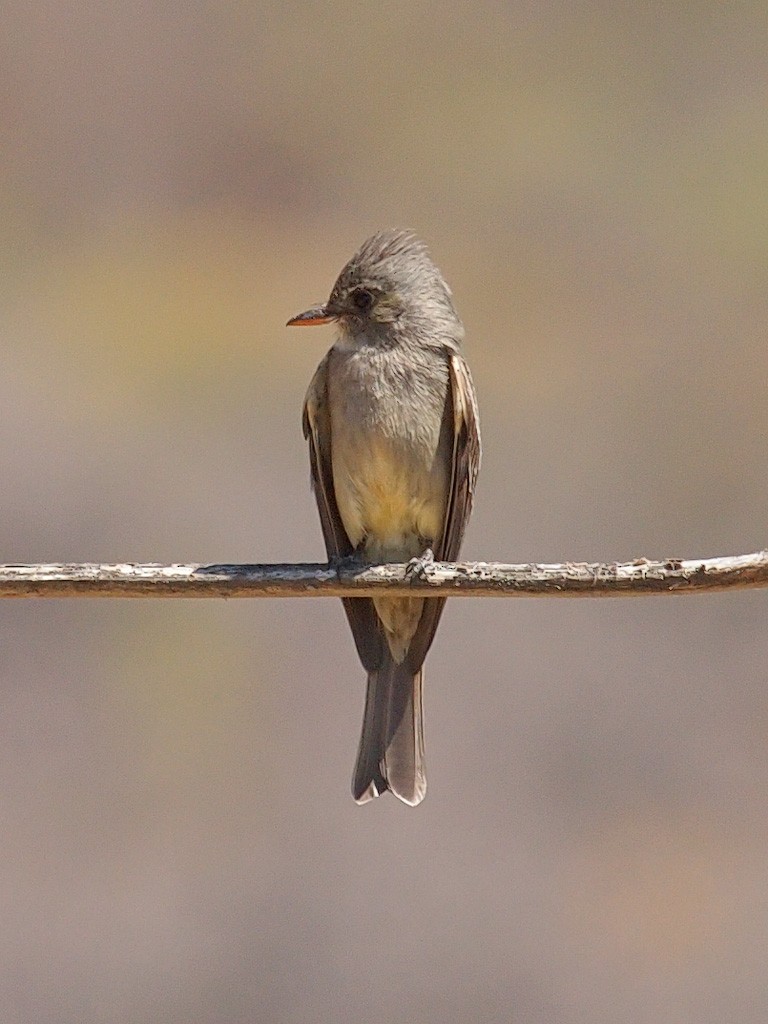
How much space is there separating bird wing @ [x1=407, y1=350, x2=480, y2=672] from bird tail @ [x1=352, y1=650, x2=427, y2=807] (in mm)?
515

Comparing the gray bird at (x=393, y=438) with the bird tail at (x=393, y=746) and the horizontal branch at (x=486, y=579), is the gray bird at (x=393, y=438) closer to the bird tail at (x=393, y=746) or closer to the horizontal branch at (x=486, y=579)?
the bird tail at (x=393, y=746)

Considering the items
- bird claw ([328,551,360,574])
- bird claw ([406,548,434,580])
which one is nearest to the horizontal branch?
bird claw ([406,548,434,580])

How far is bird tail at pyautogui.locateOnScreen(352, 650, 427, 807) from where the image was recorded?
A: 15.5 ft

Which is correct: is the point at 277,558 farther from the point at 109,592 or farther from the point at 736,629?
the point at 109,592

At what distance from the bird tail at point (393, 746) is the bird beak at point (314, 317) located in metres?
1.17

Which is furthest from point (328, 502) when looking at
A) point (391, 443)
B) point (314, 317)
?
point (314, 317)

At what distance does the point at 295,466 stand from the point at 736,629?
2700mm

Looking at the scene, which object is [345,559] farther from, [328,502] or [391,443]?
[391,443]

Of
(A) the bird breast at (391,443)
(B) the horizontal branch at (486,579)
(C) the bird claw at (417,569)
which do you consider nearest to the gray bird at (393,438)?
(A) the bird breast at (391,443)

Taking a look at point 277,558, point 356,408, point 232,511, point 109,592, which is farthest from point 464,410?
point 232,511

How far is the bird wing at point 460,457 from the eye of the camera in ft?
15.1

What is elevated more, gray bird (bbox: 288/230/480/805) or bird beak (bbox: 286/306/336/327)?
bird beak (bbox: 286/306/336/327)

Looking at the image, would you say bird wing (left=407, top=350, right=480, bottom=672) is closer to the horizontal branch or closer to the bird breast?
the bird breast

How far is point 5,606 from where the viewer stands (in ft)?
27.9
